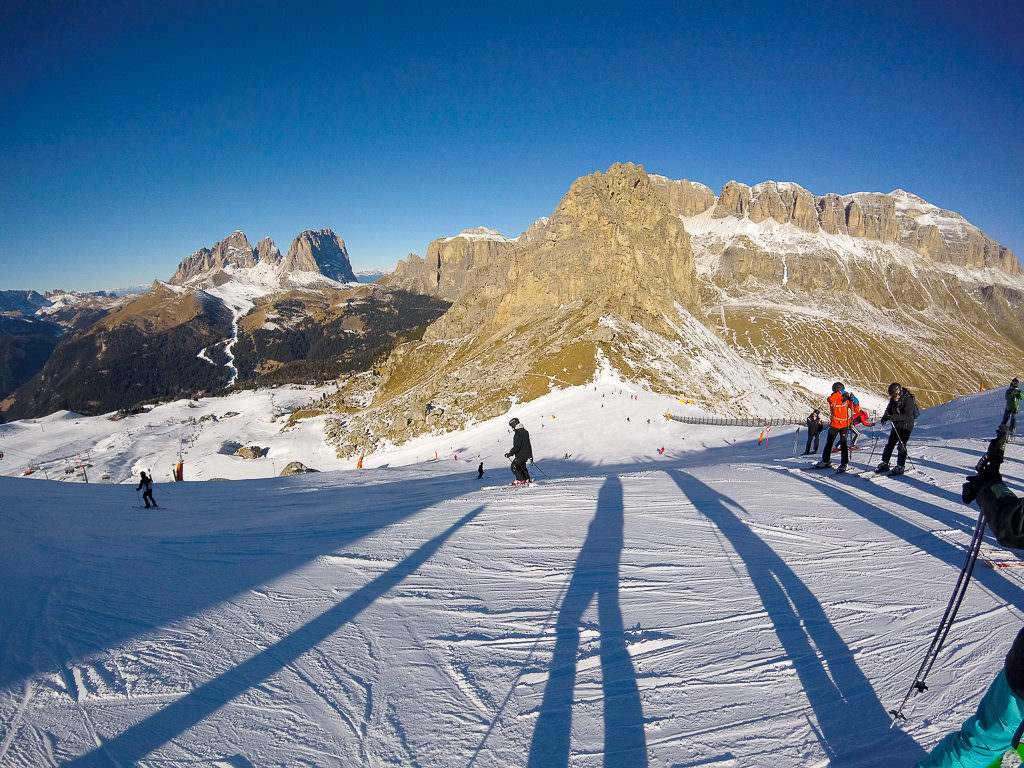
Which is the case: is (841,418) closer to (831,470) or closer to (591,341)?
(831,470)

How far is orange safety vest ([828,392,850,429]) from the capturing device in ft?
34.4

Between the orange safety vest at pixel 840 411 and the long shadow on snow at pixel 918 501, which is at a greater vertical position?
the orange safety vest at pixel 840 411

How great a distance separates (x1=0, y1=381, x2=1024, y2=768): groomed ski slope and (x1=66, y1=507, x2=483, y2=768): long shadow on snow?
1.0 inches

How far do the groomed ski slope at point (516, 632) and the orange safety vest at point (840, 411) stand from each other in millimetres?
1518

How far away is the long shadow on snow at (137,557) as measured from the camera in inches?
204

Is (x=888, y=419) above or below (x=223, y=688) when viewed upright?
above

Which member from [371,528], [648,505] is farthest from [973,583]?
[371,528]

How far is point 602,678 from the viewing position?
12.9 feet

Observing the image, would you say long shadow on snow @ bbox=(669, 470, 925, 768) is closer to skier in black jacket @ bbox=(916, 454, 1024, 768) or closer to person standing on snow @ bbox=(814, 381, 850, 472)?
skier in black jacket @ bbox=(916, 454, 1024, 768)

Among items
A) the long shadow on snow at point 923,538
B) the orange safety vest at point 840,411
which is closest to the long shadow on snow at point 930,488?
the long shadow on snow at point 923,538

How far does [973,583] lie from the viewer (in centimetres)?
496

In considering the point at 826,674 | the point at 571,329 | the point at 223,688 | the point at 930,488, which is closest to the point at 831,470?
the point at 930,488

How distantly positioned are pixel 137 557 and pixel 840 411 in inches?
568

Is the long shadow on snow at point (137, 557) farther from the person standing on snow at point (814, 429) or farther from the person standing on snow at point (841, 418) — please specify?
the person standing on snow at point (814, 429)
